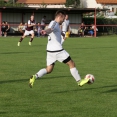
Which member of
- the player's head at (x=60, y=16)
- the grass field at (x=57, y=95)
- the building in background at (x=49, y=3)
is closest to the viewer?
the grass field at (x=57, y=95)

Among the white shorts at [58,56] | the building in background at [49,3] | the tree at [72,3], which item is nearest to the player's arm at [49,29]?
the white shorts at [58,56]

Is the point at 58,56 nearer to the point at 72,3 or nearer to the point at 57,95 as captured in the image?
the point at 57,95

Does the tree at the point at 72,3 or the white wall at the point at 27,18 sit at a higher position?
the tree at the point at 72,3

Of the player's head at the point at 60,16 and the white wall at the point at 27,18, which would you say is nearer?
the player's head at the point at 60,16

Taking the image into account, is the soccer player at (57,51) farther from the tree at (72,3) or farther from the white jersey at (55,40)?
the tree at (72,3)

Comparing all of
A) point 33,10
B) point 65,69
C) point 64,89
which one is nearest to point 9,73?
point 65,69

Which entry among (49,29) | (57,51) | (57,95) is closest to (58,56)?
(57,51)

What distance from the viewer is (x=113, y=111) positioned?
8.78 meters

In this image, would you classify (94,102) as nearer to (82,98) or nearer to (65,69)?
(82,98)

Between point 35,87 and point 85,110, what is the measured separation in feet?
10.3

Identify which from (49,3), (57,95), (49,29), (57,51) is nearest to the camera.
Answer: (57,95)

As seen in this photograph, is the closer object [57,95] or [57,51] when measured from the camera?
[57,95]

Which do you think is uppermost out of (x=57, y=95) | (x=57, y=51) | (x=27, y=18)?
(x=57, y=51)

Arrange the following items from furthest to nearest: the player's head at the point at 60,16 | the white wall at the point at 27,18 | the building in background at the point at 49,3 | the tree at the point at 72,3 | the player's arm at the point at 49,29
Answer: the building in background at the point at 49,3 → the tree at the point at 72,3 → the white wall at the point at 27,18 → the player's head at the point at 60,16 → the player's arm at the point at 49,29
